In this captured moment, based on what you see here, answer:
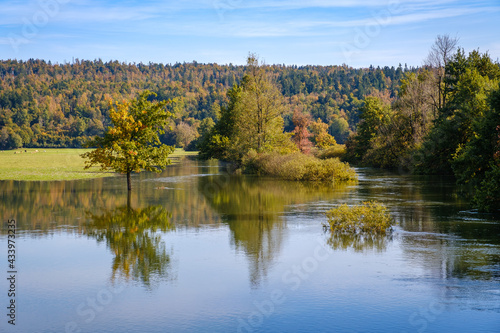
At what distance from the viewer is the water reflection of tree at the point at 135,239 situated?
15.4m

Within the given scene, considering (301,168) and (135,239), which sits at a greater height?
(301,168)

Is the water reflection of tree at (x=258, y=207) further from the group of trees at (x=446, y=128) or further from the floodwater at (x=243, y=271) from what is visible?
the group of trees at (x=446, y=128)

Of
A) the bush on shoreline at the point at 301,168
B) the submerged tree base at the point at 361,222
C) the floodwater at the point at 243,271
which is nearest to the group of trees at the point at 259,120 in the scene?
the bush on shoreline at the point at 301,168

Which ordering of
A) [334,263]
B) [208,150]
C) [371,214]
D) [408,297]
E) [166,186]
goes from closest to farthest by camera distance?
[408,297] → [334,263] → [371,214] → [166,186] → [208,150]

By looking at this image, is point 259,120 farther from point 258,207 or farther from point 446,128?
point 258,207

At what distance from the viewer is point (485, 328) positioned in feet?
36.0

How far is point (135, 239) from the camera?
795 inches

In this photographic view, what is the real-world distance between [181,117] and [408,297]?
188 m

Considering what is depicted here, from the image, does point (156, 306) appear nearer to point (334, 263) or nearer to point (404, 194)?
point (334, 263)

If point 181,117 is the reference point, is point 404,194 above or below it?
below

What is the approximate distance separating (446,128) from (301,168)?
13.2 m

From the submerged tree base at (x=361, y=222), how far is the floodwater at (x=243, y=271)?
733 mm

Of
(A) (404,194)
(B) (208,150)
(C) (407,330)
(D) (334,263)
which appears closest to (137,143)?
(A) (404,194)

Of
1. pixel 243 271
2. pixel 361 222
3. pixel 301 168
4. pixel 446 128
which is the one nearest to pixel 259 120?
pixel 301 168
